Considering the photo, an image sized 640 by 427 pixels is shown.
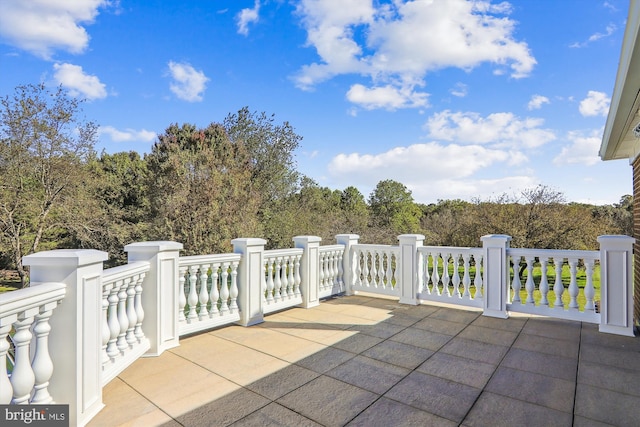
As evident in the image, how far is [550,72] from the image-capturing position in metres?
7.20

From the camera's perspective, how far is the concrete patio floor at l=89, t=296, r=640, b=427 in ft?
7.07

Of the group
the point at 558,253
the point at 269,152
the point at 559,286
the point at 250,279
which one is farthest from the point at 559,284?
the point at 269,152

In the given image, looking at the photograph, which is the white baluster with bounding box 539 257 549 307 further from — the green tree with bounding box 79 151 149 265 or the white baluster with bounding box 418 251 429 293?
the green tree with bounding box 79 151 149 265

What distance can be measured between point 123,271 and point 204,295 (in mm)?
1298

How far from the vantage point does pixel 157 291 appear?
3152mm

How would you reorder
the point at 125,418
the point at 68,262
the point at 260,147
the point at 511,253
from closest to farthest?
the point at 68,262
the point at 125,418
the point at 511,253
the point at 260,147

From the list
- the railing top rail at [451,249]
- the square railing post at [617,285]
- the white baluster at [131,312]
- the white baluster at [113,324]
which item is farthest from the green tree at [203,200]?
the square railing post at [617,285]

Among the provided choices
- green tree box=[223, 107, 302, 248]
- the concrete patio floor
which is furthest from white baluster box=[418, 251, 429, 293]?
green tree box=[223, 107, 302, 248]

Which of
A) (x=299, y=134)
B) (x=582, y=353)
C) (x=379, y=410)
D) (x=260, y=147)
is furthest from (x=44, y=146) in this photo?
(x=582, y=353)

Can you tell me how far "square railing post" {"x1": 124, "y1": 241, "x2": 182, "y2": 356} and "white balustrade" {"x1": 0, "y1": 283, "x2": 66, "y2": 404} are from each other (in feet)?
4.15

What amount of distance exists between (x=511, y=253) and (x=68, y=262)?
195 inches

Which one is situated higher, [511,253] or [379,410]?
[511,253]

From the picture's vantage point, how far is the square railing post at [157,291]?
316 centimetres

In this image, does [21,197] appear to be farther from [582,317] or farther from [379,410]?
[582,317]
